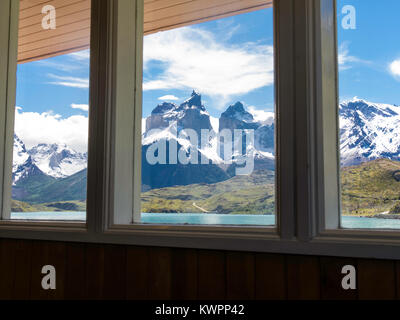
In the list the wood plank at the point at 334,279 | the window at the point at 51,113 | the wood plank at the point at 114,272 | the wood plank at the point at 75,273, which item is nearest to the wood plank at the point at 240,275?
the wood plank at the point at 334,279

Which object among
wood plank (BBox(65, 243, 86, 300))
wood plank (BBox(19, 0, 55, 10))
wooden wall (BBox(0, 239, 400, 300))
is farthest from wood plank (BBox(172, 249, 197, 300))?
wood plank (BBox(19, 0, 55, 10))

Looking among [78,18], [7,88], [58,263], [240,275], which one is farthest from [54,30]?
[240,275]

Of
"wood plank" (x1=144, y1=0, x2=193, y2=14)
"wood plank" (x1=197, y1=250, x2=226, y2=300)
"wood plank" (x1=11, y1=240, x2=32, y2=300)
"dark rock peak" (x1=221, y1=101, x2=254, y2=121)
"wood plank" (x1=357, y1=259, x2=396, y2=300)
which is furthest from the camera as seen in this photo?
"wood plank" (x1=11, y1=240, x2=32, y2=300)

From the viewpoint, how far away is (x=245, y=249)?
4.57 feet

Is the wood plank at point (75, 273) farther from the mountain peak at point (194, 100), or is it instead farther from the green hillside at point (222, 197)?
the mountain peak at point (194, 100)

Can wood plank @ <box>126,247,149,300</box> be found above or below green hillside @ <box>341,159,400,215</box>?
below

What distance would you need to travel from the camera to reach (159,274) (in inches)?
61.8

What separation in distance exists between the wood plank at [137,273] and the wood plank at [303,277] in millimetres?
564

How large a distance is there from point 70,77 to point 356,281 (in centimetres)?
151

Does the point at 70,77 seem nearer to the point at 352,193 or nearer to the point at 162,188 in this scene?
the point at 162,188

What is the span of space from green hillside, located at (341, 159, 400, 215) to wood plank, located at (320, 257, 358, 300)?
0.56 ft

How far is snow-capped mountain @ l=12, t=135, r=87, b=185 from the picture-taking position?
1912 millimetres

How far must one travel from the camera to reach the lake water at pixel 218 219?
1.29 m

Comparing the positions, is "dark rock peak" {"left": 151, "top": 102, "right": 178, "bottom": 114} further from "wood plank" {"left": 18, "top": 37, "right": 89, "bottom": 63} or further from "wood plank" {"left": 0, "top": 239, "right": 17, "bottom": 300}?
"wood plank" {"left": 0, "top": 239, "right": 17, "bottom": 300}
